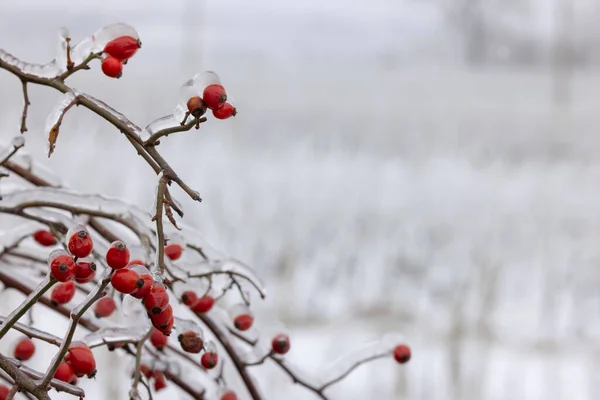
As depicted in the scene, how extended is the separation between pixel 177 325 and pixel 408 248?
3.18 m

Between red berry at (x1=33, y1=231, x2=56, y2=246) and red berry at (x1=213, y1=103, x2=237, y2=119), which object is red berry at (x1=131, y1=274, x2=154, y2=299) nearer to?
red berry at (x1=213, y1=103, x2=237, y2=119)

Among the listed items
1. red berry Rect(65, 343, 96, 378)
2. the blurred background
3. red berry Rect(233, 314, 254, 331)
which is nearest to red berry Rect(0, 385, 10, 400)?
red berry Rect(65, 343, 96, 378)

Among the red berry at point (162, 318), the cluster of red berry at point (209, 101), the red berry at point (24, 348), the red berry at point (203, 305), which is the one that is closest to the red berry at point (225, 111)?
the cluster of red berry at point (209, 101)

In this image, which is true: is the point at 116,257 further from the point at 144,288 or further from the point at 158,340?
the point at 158,340

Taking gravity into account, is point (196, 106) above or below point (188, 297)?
above

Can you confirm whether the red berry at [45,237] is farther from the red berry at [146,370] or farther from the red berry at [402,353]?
the red berry at [402,353]

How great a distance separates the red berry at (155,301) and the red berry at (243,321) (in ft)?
0.76

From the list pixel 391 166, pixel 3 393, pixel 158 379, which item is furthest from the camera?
pixel 391 166

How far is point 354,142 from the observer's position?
14.9ft

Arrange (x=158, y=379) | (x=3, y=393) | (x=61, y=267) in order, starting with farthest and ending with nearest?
(x=158, y=379) → (x=3, y=393) → (x=61, y=267)

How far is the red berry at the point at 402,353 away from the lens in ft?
2.29

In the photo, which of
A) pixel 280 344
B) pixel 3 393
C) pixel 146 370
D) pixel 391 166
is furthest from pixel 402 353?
pixel 391 166

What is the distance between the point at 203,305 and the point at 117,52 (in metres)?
Answer: 0.22

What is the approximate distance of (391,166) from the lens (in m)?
4.32
